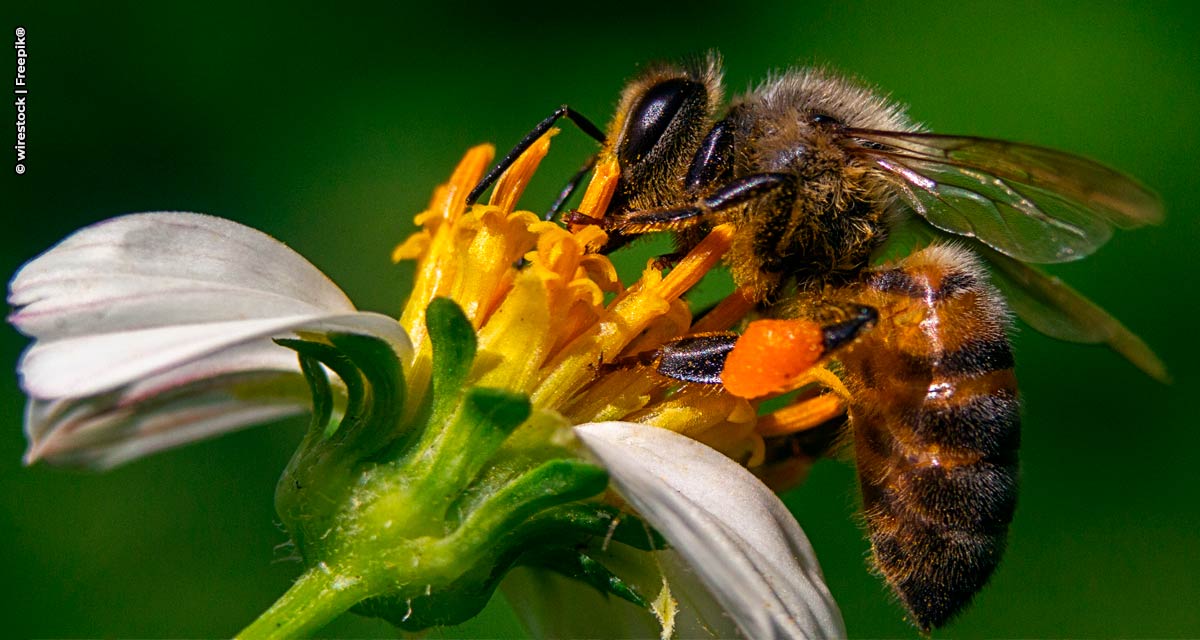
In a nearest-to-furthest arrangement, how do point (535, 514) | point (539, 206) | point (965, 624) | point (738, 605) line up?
point (738, 605), point (535, 514), point (965, 624), point (539, 206)

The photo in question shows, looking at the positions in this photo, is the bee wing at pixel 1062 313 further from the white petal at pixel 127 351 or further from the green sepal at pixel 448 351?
the white petal at pixel 127 351

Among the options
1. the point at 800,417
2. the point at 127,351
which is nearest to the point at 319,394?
the point at 127,351

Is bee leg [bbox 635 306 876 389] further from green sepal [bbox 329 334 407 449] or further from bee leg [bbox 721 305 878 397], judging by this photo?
green sepal [bbox 329 334 407 449]

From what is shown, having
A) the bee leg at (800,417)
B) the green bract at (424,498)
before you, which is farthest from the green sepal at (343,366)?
the bee leg at (800,417)

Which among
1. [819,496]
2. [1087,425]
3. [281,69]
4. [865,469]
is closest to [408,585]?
[865,469]

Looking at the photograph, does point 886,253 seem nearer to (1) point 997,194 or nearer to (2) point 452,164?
(1) point 997,194

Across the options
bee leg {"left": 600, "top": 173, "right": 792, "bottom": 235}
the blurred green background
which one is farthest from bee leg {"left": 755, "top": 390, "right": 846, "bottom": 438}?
the blurred green background

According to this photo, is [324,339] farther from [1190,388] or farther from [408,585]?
[1190,388]
